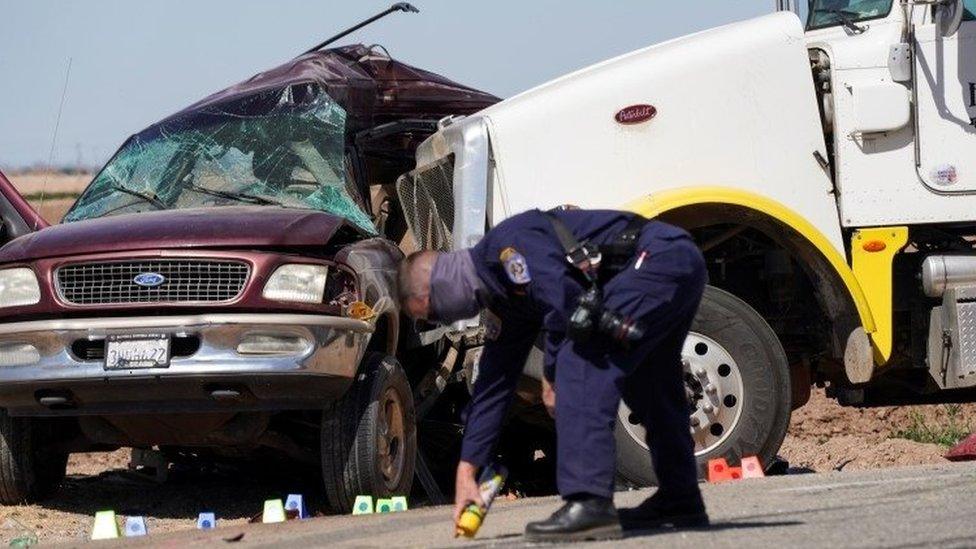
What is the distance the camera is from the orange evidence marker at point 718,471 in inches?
361

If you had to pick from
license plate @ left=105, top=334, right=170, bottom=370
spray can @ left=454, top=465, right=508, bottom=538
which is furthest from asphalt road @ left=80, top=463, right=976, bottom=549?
license plate @ left=105, top=334, right=170, bottom=370

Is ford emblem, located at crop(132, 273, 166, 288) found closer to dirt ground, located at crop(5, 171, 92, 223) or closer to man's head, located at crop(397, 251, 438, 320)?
man's head, located at crop(397, 251, 438, 320)

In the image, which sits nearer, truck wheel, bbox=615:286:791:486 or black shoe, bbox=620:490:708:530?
black shoe, bbox=620:490:708:530

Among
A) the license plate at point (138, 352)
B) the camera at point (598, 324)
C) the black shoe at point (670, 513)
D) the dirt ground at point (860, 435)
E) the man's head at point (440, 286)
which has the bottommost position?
the dirt ground at point (860, 435)

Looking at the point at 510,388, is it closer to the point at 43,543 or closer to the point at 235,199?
the point at 43,543

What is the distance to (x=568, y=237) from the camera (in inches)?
247

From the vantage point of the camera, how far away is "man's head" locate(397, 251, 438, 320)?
6371mm

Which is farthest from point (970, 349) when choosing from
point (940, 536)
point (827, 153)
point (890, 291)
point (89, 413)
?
point (89, 413)

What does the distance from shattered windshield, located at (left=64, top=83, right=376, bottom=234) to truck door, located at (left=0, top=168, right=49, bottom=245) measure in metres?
0.81

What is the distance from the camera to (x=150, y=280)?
8828mm

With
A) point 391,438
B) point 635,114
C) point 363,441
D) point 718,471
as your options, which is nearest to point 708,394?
point 718,471

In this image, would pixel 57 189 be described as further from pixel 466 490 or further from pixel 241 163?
pixel 466 490

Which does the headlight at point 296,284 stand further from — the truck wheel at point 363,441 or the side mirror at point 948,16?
the side mirror at point 948,16

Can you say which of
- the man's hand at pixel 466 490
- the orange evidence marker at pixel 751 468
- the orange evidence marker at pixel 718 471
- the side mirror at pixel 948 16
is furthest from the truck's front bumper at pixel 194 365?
the side mirror at pixel 948 16
